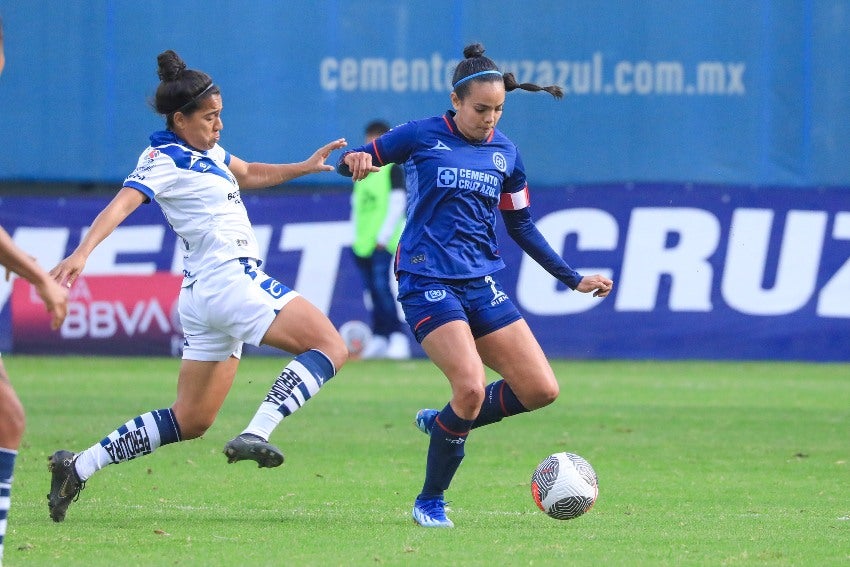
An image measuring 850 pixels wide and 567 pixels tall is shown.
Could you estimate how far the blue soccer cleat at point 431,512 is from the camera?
7348mm

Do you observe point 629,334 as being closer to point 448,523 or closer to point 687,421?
point 687,421

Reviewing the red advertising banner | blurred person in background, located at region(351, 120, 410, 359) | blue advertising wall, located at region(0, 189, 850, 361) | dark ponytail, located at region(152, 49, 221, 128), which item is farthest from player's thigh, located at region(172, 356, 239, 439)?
blue advertising wall, located at region(0, 189, 850, 361)

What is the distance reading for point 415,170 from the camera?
7582 millimetres

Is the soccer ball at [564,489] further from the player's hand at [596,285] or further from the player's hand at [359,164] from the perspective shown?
the player's hand at [359,164]

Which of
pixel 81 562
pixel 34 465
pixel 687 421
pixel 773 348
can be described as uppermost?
pixel 81 562

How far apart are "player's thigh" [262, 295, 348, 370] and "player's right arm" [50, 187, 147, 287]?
0.87 meters

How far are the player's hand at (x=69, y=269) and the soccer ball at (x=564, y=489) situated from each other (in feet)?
8.08

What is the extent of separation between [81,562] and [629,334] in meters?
12.4

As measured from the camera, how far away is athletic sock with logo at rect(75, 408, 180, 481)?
24.8ft

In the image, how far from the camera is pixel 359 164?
289 inches

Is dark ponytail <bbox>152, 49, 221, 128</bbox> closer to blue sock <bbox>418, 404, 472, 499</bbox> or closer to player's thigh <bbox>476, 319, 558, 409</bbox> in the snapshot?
player's thigh <bbox>476, 319, 558, 409</bbox>

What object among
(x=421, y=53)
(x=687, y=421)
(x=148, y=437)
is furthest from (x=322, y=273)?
(x=148, y=437)

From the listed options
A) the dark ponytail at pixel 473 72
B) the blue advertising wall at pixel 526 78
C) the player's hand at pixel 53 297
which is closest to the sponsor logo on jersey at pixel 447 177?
the dark ponytail at pixel 473 72

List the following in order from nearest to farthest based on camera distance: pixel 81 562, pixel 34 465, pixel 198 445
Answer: pixel 81 562 → pixel 34 465 → pixel 198 445
